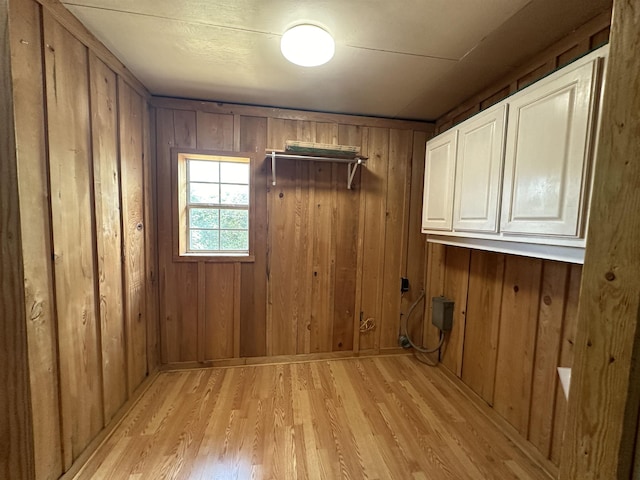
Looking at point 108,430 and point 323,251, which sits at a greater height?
point 323,251

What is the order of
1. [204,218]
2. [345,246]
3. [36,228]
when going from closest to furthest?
1. [36,228]
2. [204,218]
3. [345,246]

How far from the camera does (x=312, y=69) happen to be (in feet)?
5.57

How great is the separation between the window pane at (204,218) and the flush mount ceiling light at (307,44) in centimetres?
147

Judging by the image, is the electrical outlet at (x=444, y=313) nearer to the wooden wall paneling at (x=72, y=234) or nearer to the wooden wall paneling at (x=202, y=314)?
the wooden wall paneling at (x=202, y=314)

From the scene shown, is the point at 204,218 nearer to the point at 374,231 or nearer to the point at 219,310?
the point at 219,310

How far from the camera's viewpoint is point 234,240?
8.00 feet

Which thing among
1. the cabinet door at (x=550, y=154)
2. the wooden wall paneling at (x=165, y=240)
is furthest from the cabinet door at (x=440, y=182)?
the wooden wall paneling at (x=165, y=240)

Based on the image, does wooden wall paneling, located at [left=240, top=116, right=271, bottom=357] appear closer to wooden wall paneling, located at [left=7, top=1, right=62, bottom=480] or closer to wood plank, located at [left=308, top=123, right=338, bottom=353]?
wood plank, located at [left=308, top=123, right=338, bottom=353]

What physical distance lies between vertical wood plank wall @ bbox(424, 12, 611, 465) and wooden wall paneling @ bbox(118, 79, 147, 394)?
2573 mm

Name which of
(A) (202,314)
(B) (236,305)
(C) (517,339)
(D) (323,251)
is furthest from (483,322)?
(A) (202,314)

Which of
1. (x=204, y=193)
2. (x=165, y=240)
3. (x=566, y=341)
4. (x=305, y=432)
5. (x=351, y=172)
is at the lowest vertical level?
(x=305, y=432)

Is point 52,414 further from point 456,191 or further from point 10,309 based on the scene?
point 456,191

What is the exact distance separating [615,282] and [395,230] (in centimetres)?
214

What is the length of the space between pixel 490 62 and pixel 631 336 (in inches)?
71.5
